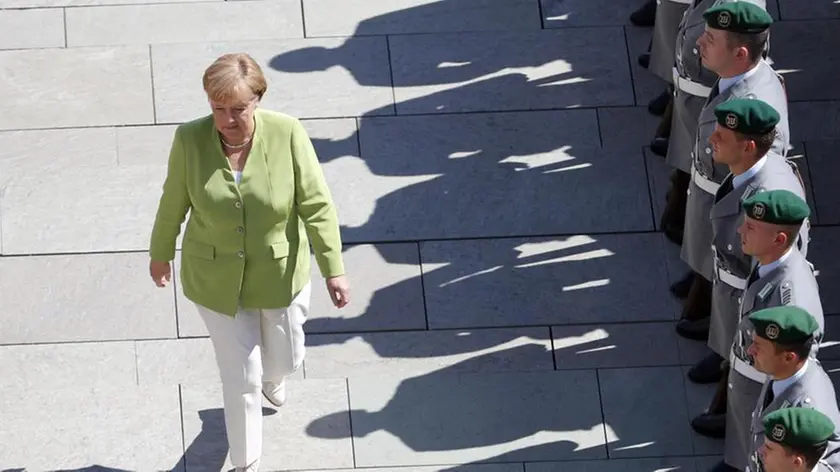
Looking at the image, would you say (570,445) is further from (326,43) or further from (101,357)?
(326,43)

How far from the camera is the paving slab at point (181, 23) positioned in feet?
32.8

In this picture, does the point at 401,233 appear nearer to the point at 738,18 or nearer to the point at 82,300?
the point at 82,300

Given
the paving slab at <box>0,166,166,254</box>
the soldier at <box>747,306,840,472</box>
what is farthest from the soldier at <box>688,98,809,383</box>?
the paving slab at <box>0,166,166,254</box>

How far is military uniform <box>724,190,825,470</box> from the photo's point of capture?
7488mm

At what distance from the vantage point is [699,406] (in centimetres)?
850

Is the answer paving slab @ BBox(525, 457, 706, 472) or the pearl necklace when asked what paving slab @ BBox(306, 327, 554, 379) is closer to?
paving slab @ BBox(525, 457, 706, 472)

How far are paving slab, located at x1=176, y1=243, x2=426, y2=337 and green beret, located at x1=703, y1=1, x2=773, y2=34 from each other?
6.31ft

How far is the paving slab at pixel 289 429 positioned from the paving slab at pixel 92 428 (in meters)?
0.07

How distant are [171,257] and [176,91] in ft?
7.85

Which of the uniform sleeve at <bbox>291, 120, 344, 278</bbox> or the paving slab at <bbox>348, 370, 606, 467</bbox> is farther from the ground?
the uniform sleeve at <bbox>291, 120, 344, 278</bbox>

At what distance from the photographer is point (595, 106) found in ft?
32.3

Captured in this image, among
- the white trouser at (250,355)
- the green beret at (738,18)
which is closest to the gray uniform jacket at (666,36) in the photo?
the green beret at (738,18)

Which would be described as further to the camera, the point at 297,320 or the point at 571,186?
the point at 571,186

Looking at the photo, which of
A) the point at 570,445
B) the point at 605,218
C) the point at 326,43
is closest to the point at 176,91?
the point at 326,43
